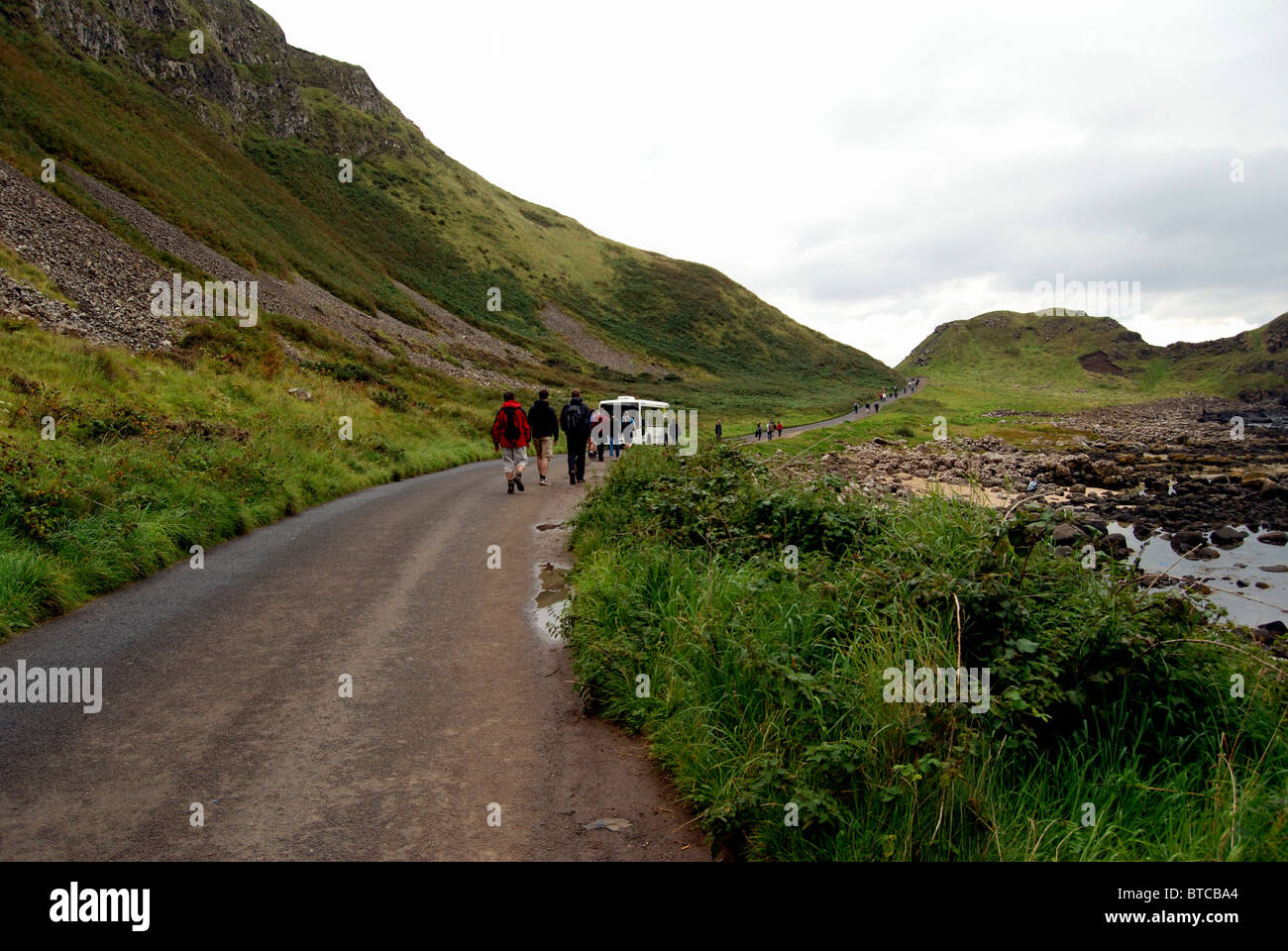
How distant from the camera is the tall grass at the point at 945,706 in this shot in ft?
12.1

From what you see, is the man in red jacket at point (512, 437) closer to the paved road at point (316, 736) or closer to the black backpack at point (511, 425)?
the black backpack at point (511, 425)

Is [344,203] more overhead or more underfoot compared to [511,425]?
more overhead

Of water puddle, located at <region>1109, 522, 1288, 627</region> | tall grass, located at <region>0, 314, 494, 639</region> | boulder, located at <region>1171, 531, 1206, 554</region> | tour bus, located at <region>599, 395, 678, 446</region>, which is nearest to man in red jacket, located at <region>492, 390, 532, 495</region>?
tall grass, located at <region>0, 314, 494, 639</region>

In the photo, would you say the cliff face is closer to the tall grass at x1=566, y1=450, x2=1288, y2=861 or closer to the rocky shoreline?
the rocky shoreline

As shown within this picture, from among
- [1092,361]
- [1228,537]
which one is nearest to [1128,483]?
[1228,537]

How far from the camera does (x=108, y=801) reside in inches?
162

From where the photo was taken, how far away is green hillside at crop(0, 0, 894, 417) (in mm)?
49125

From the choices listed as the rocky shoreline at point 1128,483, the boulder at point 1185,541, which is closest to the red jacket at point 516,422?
the rocky shoreline at point 1128,483

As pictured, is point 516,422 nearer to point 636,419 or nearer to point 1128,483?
point 636,419

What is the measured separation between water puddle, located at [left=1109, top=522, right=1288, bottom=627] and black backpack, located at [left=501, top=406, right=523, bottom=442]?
11.8 m

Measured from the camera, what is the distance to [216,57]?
8712 cm

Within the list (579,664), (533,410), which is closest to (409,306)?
Result: (533,410)

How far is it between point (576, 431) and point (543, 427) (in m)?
0.78
